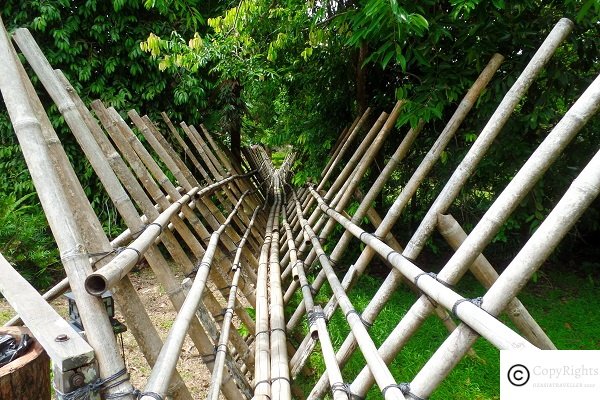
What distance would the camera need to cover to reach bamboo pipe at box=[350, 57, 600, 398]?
1152 millimetres

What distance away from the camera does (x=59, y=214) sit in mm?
1156

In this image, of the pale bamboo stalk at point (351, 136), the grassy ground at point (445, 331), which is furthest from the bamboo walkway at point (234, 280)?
the pale bamboo stalk at point (351, 136)

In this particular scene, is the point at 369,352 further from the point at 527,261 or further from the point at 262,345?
the point at 262,345

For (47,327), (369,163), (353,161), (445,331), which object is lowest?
(445,331)

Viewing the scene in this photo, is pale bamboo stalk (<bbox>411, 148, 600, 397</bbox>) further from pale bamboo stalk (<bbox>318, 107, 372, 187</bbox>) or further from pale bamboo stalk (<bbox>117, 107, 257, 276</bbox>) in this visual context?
pale bamboo stalk (<bbox>318, 107, 372, 187</bbox>)

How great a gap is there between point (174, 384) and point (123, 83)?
476cm

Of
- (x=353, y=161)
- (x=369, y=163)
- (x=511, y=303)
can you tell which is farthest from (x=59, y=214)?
(x=353, y=161)

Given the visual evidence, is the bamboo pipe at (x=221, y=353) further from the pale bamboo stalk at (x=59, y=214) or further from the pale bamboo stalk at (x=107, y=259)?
the pale bamboo stalk at (x=59, y=214)

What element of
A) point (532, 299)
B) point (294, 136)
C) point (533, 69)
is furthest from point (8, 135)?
point (532, 299)

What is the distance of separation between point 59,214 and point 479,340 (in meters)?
3.23

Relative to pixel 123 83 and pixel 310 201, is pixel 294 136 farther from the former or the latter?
pixel 123 83

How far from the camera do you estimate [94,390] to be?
102 centimetres

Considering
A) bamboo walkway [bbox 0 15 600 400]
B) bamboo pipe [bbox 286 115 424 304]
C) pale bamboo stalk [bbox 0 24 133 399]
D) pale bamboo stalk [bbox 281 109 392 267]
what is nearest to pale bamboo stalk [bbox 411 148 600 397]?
bamboo walkway [bbox 0 15 600 400]

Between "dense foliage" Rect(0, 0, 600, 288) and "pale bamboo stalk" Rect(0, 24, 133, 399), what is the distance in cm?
140
